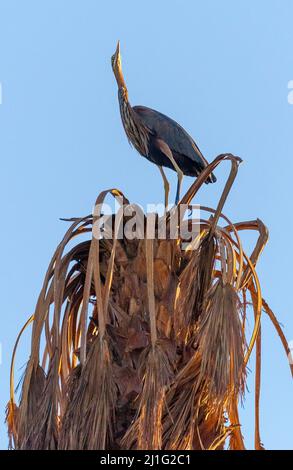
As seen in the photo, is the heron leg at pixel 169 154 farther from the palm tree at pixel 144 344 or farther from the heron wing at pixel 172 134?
the palm tree at pixel 144 344

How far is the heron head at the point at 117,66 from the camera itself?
29.3 feet

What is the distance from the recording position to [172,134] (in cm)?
898

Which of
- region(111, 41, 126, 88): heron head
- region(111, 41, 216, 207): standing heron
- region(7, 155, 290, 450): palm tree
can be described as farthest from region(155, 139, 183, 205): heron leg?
region(7, 155, 290, 450): palm tree

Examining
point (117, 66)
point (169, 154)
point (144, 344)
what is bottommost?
point (144, 344)

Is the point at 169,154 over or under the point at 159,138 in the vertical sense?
under

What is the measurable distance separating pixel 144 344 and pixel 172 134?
125 inches

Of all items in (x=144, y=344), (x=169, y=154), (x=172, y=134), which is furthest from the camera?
(x=172, y=134)

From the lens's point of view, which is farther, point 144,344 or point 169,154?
point 169,154

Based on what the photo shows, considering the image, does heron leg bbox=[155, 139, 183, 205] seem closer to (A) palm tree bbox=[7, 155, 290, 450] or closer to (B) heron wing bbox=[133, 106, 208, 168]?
(B) heron wing bbox=[133, 106, 208, 168]

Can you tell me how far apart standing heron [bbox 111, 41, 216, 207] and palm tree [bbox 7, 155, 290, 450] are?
85.7 inches

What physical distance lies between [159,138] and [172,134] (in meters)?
0.12

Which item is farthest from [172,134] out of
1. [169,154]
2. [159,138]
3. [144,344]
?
[144,344]

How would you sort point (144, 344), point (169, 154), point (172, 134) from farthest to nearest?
point (172, 134), point (169, 154), point (144, 344)

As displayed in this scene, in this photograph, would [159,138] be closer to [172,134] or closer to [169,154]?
[172,134]
